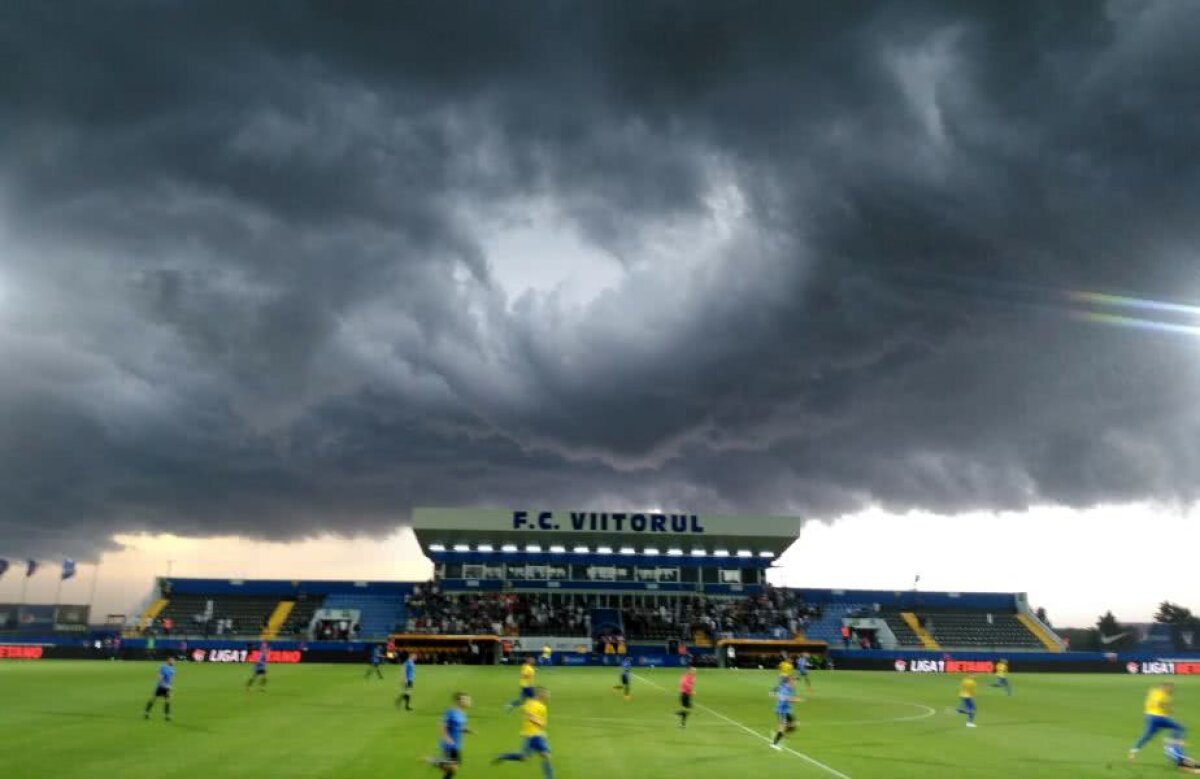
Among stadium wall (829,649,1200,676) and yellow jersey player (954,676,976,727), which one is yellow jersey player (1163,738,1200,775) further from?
stadium wall (829,649,1200,676)

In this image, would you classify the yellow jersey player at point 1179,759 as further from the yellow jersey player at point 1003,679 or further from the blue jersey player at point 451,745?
the yellow jersey player at point 1003,679

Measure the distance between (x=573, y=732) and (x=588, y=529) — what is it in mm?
65351

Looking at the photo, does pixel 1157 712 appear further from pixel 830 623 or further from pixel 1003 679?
pixel 830 623

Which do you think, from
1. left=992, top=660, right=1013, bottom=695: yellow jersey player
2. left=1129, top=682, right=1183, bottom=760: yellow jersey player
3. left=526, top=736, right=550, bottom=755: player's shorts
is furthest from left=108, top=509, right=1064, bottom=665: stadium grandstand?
left=526, top=736, right=550, bottom=755: player's shorts

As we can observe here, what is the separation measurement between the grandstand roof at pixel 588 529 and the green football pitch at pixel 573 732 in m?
40.1

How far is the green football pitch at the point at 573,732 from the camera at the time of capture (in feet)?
77.1

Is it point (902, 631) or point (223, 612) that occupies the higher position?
point (223, 612)

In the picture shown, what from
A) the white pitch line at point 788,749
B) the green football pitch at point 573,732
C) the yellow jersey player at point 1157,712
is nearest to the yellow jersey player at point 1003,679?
the green football pitch at point 573,732

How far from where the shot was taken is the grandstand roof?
95.2 meters

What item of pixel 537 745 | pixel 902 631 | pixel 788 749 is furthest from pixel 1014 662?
pixel 537 745

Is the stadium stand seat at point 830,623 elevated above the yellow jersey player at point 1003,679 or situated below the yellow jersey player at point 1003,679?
above

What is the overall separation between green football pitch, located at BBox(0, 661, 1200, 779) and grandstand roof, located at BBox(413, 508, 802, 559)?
1580 inches

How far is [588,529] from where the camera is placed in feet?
315

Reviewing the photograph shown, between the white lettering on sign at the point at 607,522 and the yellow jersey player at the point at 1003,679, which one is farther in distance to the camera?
the white lettering on sign at the point at 607,522
